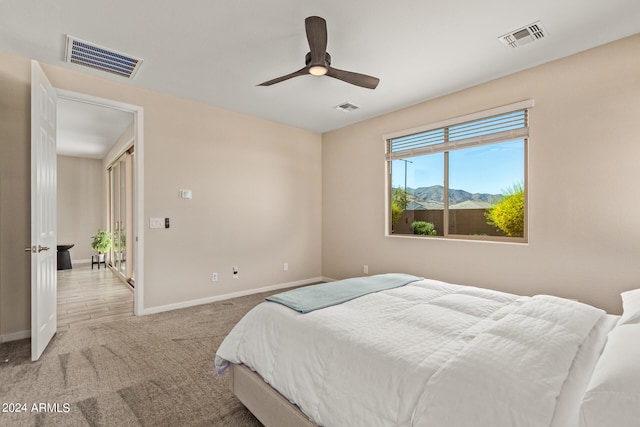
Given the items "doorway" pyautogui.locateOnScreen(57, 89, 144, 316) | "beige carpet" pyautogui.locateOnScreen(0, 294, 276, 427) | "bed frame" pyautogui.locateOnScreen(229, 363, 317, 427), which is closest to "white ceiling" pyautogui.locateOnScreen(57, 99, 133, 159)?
"doorway" pyautogui.locateOnScreen(57, 89, 144, 316)

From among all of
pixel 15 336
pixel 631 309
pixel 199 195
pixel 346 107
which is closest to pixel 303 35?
pixel 346 107

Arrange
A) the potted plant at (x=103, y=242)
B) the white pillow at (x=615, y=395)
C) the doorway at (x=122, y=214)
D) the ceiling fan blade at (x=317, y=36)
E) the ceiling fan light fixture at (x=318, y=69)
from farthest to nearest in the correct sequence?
the potted plant at (x=103, y=242), the doorway at (x=122, y=214), the ceiling fan light fixture at (x=318, y=69), the ceiling fan blade at (x=317, y=36), the white pillow at (x=615, y=395)

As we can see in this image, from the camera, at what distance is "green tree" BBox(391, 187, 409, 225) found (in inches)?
179

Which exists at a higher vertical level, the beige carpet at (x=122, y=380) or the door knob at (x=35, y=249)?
the door knob at (x=35, y=249)

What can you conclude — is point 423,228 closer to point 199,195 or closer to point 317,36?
point 317,36

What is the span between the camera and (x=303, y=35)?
2.59 m

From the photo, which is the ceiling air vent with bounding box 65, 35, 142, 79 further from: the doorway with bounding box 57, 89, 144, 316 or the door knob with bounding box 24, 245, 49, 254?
the door knob with bounding box 24, 245, 49, 254

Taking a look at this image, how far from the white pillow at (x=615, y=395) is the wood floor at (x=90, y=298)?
163 inches

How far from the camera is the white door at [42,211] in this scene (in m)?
2.47

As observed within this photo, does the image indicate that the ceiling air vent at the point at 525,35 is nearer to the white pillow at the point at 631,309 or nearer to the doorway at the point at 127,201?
the white pillow at the point at 631,309

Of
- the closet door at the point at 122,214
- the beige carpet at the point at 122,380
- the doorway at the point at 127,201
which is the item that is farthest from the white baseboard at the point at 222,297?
the closet door at the point at 122,214

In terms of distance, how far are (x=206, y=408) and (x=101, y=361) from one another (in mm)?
1215

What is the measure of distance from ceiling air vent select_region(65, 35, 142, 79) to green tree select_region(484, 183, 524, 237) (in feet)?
13.4

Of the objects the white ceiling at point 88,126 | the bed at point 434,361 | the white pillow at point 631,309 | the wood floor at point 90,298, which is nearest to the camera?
the bed at point 434,361
